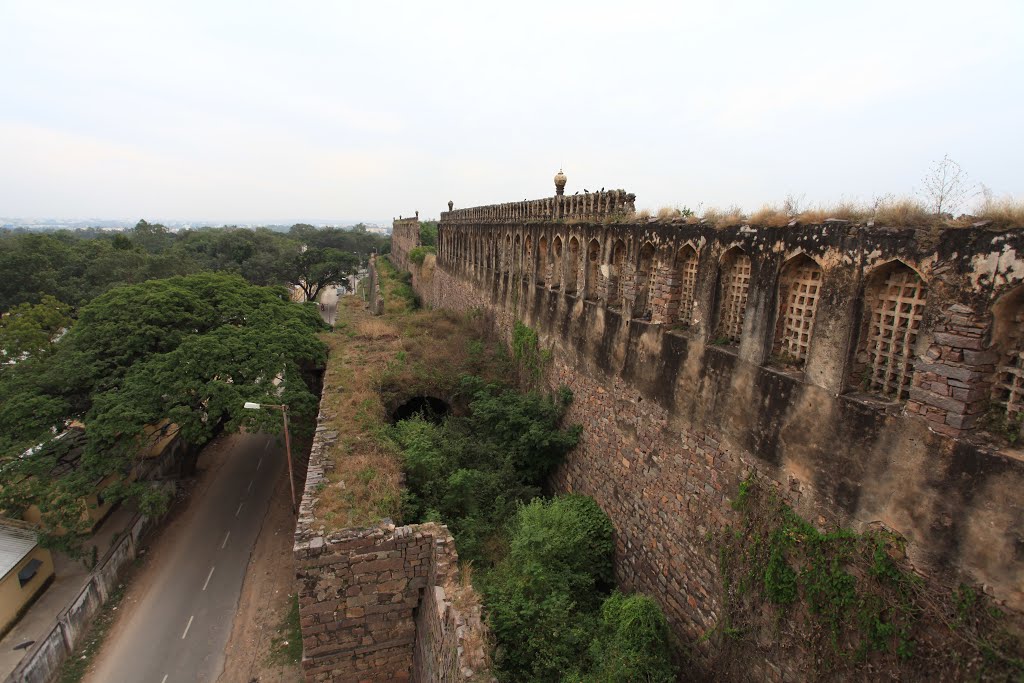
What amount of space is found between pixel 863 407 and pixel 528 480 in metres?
7.34

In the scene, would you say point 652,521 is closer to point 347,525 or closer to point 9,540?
point 347,525

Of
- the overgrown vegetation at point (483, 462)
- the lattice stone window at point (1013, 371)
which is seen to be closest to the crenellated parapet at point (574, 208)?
the overgrown vegetation at point (483, 462)

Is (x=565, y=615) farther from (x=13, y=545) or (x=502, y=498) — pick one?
(x=13, y=545)

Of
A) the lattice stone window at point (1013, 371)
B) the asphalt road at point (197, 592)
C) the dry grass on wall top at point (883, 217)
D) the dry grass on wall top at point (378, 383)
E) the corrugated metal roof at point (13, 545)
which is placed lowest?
the asphalt road at point (197, 592)

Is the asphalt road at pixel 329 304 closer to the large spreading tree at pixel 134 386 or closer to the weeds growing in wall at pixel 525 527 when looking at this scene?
the large spreading tree at pixel 134 386

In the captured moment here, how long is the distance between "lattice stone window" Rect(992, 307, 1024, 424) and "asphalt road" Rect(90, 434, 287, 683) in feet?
42.7

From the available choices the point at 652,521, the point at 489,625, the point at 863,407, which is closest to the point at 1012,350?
the point at 863,407

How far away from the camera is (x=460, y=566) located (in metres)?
8.04

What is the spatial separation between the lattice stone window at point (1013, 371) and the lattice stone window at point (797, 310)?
5.01ft

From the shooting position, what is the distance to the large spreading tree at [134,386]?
12.2m

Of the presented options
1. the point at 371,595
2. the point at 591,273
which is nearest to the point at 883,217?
the point at 591,273

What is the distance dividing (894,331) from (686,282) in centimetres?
309

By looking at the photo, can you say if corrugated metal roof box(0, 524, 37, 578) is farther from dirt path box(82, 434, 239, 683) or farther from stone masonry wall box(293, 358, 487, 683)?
stone masonry wall box(293, 358, 487, 683)

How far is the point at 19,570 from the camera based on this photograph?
40.2ft
